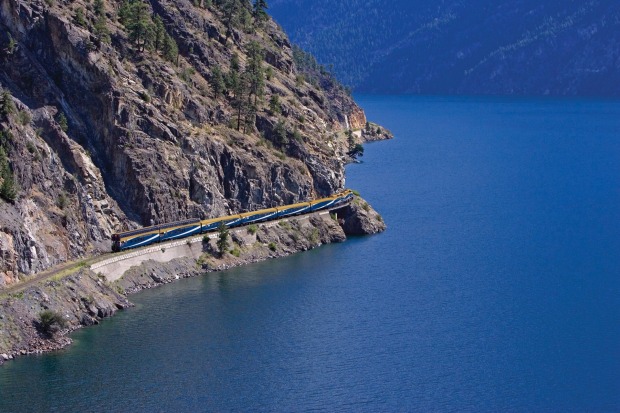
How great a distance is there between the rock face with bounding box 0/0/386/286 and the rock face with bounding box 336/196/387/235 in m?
5.12

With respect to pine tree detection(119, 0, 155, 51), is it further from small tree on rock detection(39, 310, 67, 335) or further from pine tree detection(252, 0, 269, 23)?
small tree on rock detection(39, 310, 67, 335)

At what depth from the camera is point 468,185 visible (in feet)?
633

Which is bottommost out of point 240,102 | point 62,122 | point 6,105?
point 62,122

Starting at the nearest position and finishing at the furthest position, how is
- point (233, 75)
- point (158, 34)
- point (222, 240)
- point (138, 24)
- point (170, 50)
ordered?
point (222, 240) → point (138, 24) → point (158, 34) → point (170, 50) → point (233, 75)

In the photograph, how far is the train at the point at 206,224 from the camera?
12075 centimetres

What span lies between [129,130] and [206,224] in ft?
Answer: 47.9

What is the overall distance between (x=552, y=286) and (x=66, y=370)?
55.9 metres

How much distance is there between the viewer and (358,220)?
5807 inches

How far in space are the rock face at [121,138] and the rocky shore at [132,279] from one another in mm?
4691

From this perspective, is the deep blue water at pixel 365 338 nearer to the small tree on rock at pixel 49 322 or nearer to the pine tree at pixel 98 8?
the small tree on rock at pixel 49 322

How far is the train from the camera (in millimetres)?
120750

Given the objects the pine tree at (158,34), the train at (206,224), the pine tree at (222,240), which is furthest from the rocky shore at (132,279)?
the pine tree at (158,34)

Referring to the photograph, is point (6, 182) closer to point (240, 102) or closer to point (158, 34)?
point (158, 34)

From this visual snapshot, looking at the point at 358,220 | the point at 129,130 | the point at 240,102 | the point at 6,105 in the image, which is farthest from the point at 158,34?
the point at 358,220
